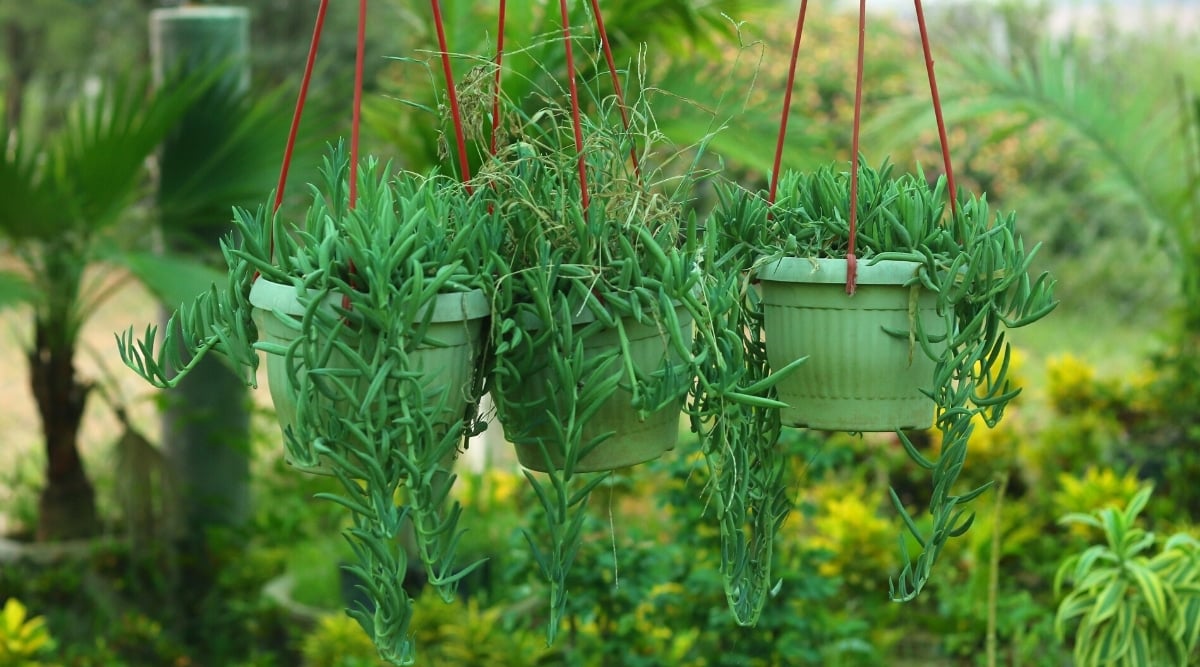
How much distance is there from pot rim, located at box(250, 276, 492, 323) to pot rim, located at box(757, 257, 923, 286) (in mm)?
356

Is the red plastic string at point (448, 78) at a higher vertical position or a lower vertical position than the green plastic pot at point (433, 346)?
higher

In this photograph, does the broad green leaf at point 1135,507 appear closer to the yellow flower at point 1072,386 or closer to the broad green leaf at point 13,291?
the yellow flower at point 1072,386

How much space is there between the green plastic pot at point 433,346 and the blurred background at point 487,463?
1386mm

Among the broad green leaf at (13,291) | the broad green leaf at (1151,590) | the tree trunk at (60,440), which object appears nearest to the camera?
A: the broad green leaf at (1151,590)

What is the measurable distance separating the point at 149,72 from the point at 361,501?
279 centimetres

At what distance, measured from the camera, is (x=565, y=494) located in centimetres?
118

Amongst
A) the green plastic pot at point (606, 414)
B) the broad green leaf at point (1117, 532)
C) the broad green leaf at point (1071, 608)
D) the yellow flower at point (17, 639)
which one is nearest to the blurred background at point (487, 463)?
→ the yellow flower at point (17, 639)

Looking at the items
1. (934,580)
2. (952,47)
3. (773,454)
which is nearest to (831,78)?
(952,47)

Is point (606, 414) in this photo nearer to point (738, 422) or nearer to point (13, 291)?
point (738, 422)

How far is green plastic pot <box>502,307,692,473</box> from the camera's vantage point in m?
1.22

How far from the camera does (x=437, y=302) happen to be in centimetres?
114

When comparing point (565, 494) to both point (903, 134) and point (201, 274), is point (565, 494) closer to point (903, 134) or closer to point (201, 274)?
point (201, 274)

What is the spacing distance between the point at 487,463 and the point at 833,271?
3.49m

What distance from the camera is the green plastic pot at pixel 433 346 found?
1.14m
